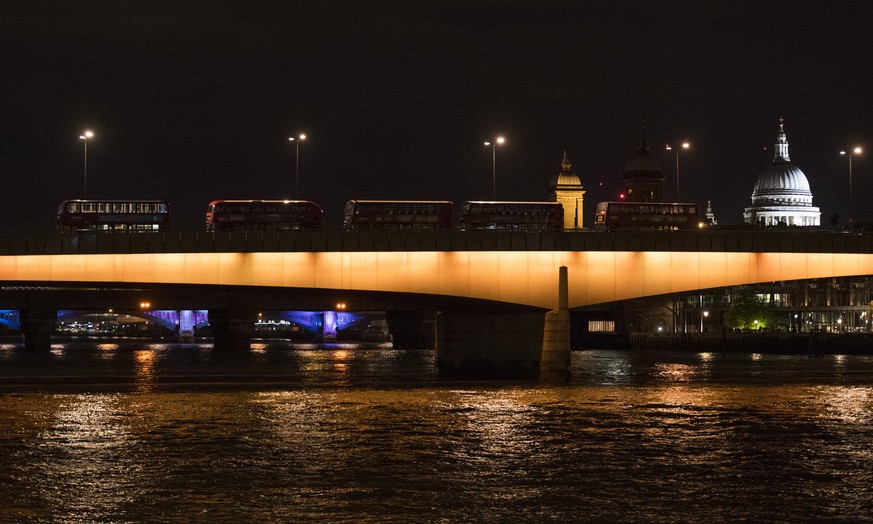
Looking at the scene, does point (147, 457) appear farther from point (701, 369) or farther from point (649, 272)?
point (701, 369)

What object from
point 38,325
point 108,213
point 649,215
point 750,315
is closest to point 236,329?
point 38,325

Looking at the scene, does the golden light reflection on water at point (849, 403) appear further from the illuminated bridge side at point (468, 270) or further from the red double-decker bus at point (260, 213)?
the red double-decker bus at point (260, 213)

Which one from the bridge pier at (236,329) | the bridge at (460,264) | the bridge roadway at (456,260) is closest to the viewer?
the bridge roadway at (456,260)

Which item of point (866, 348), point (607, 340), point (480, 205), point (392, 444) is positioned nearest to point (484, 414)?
point (392, 444)

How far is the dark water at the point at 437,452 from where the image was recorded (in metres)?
34.6

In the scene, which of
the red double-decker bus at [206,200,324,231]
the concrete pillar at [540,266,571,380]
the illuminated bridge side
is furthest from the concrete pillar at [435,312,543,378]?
the red double-decker bus at [206,200,324,231]

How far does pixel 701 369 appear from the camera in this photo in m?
104

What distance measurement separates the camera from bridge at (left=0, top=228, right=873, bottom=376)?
7281 centimetres

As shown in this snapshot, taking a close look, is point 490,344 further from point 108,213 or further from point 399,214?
point 108,213

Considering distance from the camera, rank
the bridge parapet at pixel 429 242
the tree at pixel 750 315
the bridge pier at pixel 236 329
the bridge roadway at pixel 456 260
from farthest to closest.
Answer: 1. the tree at pixel 750 315
2. the bridge pier at pixel 236 329
3. the bridge roadway at pixel 456 260
4. the bridge parapet at pixel 429 242

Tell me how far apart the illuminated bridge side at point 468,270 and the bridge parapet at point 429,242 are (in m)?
0.81

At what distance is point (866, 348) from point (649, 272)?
5977cm

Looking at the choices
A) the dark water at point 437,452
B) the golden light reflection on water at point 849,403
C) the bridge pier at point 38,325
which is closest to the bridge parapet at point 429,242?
the dark water at point 437,452

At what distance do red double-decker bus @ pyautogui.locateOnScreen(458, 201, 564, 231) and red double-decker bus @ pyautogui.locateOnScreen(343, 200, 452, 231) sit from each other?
1.88 metres
